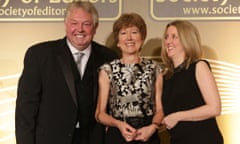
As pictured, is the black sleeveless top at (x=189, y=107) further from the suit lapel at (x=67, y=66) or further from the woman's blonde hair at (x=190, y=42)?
the suit lapel at (x=67, y=66)

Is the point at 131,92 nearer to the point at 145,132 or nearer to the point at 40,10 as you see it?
the point at 145,132

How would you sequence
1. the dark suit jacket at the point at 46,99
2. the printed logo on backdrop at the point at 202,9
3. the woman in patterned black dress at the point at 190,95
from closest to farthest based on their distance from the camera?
the woman in patterned black dress at the point at 190,95 → the dark suit jacket at the point at 46,99 → the printed logo on backdrop at the point at 202,9

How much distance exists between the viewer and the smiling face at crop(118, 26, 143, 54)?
204 centimetres

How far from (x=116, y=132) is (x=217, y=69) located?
0.83 m

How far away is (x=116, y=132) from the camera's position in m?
2.08

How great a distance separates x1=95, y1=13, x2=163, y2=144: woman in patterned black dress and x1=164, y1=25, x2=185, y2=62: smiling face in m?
0.13

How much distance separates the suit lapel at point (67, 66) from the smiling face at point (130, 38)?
290 millimetres

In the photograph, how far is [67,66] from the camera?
207cm

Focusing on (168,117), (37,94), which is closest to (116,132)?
(168,117)

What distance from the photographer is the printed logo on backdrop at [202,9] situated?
250 cm

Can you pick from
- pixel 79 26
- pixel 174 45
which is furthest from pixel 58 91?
pixel 174 45

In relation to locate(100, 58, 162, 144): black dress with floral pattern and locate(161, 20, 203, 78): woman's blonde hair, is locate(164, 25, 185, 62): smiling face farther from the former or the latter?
locate(100, 58, 162, 144): black dress with floral pattern

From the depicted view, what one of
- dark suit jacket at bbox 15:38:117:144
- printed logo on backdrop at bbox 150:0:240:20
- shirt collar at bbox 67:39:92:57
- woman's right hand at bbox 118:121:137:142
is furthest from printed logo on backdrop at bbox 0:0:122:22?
woman's right hand at bbox 118:121:137:142

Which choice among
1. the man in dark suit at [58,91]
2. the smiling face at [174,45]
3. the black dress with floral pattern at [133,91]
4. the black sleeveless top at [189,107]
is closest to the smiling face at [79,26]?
the man in dark suit at [58,91]
